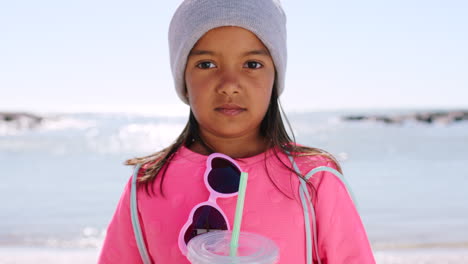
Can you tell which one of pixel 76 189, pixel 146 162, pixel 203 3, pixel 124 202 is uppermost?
pixel 203 3

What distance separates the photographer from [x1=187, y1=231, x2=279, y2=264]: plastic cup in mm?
909

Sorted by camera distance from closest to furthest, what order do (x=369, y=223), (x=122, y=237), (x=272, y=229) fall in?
(x=272, y=229) → (x=122, y=237) → (x=369, y=223)

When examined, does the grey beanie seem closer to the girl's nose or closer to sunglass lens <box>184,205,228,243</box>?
the girl's nose

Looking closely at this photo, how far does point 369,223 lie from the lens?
5.36 metres

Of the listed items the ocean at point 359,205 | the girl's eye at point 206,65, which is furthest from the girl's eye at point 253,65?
the ocean at point 359,205

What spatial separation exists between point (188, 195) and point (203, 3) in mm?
611

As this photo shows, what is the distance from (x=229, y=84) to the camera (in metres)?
1.33

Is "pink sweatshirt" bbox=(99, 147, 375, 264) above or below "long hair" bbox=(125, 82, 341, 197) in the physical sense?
below

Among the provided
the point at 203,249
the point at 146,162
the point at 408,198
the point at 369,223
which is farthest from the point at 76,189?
the point at 203,249

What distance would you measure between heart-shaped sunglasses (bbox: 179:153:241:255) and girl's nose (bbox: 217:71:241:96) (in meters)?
0.20

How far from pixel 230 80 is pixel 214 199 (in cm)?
36

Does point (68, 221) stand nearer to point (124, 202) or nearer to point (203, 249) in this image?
point (124, 202)

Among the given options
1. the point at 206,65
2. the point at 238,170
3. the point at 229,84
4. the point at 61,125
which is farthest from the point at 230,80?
the point at 61,125

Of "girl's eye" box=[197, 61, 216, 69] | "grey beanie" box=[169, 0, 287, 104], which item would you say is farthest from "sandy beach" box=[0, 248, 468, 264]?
"girl's eye" box=[197, 61, 216, 69]
